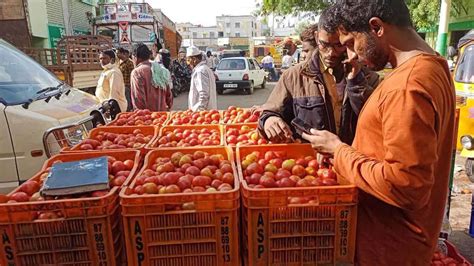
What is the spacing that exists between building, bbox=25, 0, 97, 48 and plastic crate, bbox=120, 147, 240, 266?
14592 millimetres

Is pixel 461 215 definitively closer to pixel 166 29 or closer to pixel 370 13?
pixel 370 13

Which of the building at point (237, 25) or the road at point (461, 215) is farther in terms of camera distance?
the building at point (237, 25)

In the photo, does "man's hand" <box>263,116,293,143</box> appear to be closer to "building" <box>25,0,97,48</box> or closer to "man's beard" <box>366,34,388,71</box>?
"man's beard" <box>366,34,388,71</box>

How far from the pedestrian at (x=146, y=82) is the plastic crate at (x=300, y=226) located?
4362 millimetres

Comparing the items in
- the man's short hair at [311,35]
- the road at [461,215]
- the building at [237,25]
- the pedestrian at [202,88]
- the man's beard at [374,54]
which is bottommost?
the road at [461,215]

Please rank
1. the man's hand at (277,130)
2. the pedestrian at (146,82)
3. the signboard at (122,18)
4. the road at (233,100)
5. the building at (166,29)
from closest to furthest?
the man's hand at (277,130) → the pedestrian at (146,82) → the signboard at (122,18) → the road at (233,100) → the building at (166,29)

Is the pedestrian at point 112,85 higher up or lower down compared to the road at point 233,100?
higher up

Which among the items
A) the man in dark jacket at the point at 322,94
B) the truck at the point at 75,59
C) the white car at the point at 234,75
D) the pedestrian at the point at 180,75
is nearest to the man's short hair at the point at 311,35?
the man in dark jacket at the point at 322,94

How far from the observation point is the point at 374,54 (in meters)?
1.55

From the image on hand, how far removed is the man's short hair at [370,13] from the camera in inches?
58.1

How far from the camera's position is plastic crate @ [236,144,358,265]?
171cm

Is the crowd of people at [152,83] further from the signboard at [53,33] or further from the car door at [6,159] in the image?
the signboard at [53,33]

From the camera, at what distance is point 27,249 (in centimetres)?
167

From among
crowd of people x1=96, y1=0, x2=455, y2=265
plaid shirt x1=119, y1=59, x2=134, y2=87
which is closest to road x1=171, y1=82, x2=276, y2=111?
plaid shirt x1=119, y1=59, x2=134, y2=87
